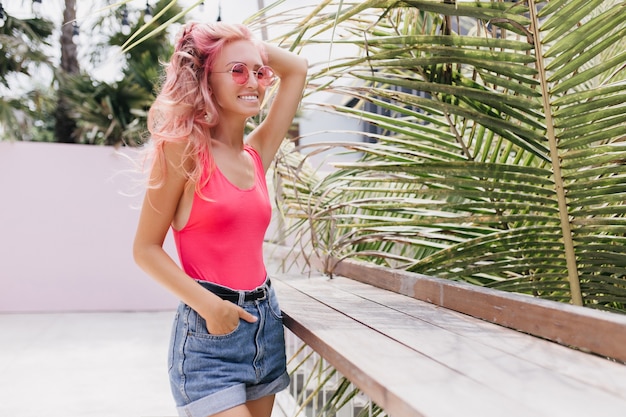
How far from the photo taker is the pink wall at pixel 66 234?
7512 mm

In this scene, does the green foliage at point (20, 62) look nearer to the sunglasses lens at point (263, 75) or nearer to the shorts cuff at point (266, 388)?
the sunglasses lens at point (263, 75)

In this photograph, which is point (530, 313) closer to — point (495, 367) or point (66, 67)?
point (495, 367)

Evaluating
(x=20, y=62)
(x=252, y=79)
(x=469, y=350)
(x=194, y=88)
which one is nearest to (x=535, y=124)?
(x=469, y=350)

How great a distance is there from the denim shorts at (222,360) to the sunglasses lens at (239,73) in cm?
44

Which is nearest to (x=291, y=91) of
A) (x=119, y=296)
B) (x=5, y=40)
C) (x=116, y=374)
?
(x=116, y=374)

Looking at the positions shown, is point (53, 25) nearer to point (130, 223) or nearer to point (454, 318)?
point (130, 223)

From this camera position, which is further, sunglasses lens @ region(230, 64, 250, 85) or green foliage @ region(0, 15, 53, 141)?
green foliage @ region(0, 15, 53, 141)

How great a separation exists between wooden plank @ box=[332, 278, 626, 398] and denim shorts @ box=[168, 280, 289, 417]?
1.05 feet

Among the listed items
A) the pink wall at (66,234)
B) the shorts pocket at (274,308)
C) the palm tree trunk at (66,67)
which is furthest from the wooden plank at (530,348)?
the palm tree trunk at (66,67)

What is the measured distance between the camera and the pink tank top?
1.29 m

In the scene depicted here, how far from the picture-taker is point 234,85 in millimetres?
1400

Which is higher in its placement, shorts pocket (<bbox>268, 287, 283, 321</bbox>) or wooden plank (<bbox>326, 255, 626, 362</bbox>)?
wooden plank (<bbox>326, 255, 626, 362</bbox>)

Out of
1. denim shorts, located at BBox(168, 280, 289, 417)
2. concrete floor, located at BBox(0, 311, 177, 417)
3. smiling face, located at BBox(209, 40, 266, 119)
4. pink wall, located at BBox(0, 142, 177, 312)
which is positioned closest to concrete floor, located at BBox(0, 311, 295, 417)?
concrete floor, located at BBox(0, 311, 177, 417)

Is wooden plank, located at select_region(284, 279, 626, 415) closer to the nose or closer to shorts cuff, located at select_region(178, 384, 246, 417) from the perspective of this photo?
shorts cuff, located at select_region(178, 384, 246, 417)
